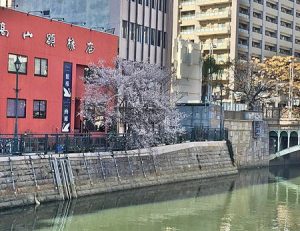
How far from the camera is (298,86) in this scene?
73812 mm

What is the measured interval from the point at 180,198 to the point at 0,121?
12422 millimetres

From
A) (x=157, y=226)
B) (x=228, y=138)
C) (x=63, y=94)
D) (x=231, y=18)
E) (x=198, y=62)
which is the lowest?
(x=157, y=226)

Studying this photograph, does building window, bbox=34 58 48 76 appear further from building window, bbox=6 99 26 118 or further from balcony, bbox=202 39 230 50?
balcony, bbox=202 39 230 50

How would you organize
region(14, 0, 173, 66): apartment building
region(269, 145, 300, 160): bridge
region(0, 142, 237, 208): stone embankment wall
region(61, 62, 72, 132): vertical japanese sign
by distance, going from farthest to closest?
region(269, 145, 300, 160): bridge, region(14, 0, 173, 66): apartment building, region(61, 62, 72, 132): vertical japanese sign, region(0, 142, 237, 208): stone embankment wall

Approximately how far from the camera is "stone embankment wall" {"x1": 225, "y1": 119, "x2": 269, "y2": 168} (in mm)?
52000

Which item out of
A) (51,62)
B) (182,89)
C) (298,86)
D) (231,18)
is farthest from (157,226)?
(231,18)

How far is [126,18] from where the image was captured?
5006 centimetres

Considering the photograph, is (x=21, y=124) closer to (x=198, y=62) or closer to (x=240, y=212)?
(x=240, y=212)

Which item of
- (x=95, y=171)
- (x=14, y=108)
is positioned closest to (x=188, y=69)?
(x=14, y=108)

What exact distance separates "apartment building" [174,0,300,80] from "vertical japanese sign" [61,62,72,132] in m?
42.9

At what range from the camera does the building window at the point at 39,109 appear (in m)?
38.7

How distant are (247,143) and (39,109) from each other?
73.3 feet

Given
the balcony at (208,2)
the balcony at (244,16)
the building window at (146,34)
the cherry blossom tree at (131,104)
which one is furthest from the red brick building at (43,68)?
the balcony at (244,16)

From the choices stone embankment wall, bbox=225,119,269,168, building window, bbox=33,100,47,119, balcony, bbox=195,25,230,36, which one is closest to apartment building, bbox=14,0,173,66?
stone embankment wall, bbox=225,119,269,168
